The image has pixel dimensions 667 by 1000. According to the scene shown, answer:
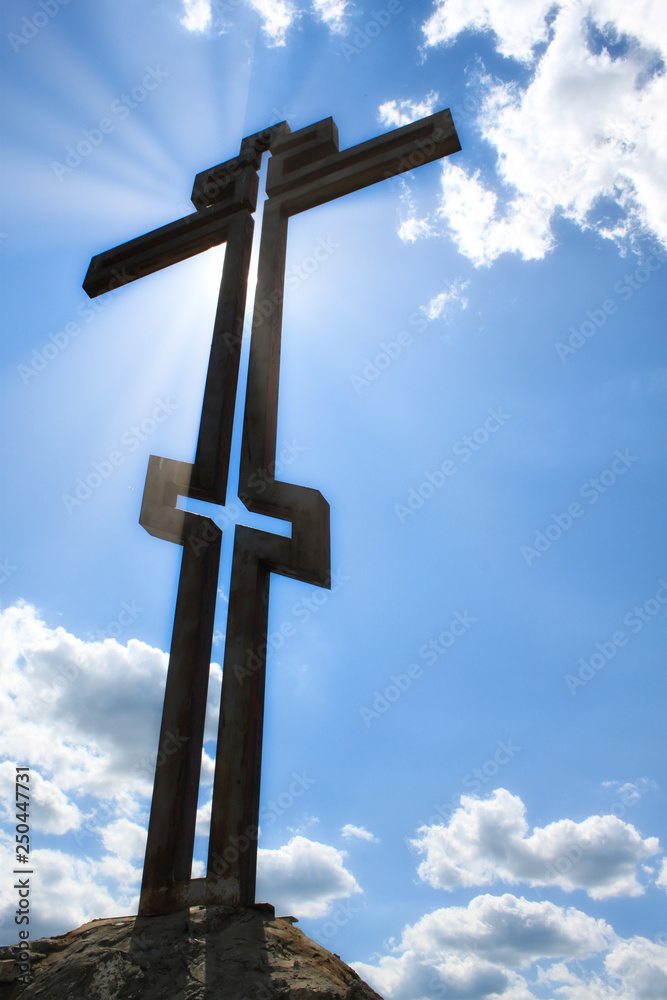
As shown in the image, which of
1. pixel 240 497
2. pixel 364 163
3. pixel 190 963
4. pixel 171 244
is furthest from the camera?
pixel 171 244

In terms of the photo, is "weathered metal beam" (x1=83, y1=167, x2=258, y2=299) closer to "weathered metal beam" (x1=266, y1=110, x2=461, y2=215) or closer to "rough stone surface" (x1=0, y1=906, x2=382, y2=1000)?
"weathered metal beam" (x1=266, y1=110, x2=461, y2=215)

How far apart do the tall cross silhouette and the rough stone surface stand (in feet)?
0.85

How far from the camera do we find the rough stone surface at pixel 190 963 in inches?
109

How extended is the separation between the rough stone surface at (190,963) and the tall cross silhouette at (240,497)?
0.26m

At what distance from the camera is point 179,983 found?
283 centimetres

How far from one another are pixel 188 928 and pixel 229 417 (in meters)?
3.28

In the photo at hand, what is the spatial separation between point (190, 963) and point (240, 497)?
2628mm

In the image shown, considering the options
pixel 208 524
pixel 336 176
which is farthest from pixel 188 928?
pixel 336 176

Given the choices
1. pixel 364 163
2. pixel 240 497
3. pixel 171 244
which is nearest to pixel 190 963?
pixel 240 497

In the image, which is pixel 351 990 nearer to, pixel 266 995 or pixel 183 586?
pixel 266 995

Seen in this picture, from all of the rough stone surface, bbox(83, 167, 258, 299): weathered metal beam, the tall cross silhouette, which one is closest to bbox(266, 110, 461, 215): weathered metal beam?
the tall cross silhouette

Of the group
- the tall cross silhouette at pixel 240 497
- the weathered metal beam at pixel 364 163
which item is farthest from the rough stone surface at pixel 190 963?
the weathered metal beam at pixel 364 163

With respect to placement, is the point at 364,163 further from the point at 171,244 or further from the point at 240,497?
the point at 240,497

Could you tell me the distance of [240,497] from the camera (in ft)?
15.0
